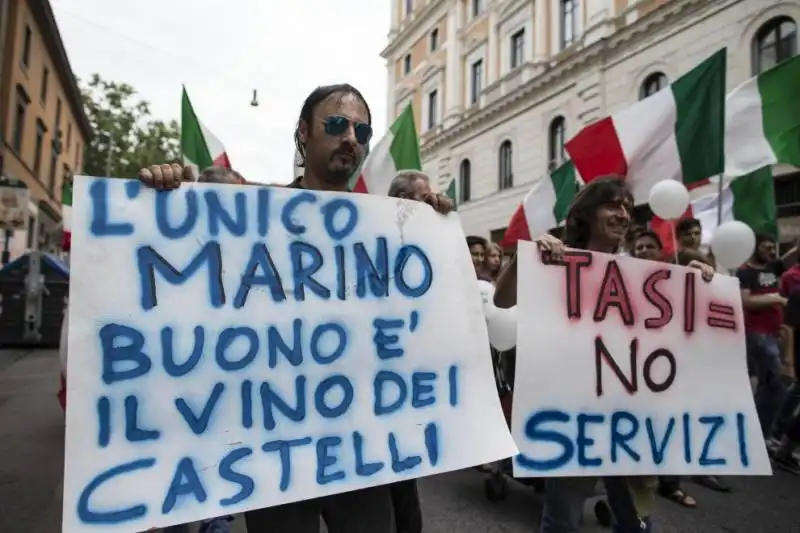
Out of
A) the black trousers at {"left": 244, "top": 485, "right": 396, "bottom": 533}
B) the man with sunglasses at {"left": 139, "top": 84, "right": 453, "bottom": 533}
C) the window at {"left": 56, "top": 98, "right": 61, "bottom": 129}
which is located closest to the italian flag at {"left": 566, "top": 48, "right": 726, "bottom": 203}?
the man with sunglasses at {"left": 139, "top": 84, "right": 453, "bottom": 533}

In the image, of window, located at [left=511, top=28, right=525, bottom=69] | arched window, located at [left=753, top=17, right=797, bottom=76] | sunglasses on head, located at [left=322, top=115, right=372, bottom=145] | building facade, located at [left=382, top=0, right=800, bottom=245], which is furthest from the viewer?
window, located at [left=511, top=28, right=525, bottom=69]

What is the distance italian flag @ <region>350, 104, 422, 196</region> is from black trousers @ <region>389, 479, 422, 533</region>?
4.06m

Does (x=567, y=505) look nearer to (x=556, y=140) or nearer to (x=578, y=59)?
(x=578, y=59)

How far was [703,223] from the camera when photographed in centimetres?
686

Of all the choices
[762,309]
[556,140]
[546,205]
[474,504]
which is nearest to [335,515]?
[474,504]

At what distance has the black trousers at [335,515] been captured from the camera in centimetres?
152

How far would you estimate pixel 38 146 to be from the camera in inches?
844

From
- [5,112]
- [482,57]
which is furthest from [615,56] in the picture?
[5,112]

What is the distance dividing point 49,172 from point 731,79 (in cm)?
2329

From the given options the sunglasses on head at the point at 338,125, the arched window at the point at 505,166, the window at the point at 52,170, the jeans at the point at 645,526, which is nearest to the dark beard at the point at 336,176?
the sunglasses on head at the point at 338,125

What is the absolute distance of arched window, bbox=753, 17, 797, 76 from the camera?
1078cm

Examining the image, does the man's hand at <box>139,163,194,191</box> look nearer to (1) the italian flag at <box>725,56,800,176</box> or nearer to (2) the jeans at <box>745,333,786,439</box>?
(2) the jeans at <box>745,333,786,439</box>

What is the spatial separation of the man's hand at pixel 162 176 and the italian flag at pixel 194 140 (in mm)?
4316

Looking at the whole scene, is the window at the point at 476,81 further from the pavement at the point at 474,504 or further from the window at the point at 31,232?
the pavement at the point at 474,504
